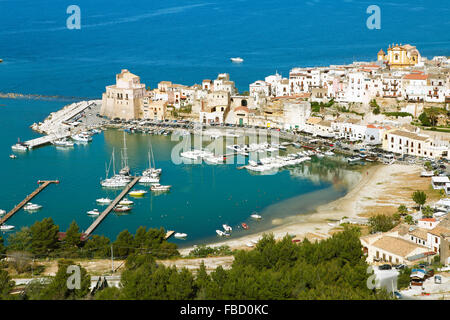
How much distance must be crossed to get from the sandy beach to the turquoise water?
64cm

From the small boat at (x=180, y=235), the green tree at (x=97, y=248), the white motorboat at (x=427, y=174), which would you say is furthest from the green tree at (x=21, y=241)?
the white motorboat at (x=427, y=174)

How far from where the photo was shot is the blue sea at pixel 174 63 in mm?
22312

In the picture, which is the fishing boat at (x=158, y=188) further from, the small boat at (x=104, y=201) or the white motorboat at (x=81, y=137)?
the white motorboat at (x=81, y=137)

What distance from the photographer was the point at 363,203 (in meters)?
21.8

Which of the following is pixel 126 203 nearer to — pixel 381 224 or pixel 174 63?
pixel 381 224

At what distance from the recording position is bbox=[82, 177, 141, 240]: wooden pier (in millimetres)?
19545

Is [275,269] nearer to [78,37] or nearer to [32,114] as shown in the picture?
[32,114]

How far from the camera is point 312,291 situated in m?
12.0

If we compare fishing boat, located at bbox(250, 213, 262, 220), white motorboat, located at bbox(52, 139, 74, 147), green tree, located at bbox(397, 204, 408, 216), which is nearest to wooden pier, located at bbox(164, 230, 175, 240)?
fishing boat, located at bbox(250, 213, 262, 220)

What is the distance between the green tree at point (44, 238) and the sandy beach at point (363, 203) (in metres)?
3.50

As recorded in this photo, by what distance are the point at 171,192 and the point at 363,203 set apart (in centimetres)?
691

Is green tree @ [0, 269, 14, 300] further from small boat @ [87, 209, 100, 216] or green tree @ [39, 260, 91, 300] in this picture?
small boat @ [87, 209, 100, 216]

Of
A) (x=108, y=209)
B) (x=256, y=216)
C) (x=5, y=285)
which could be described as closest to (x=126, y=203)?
(x=108, y=209)
